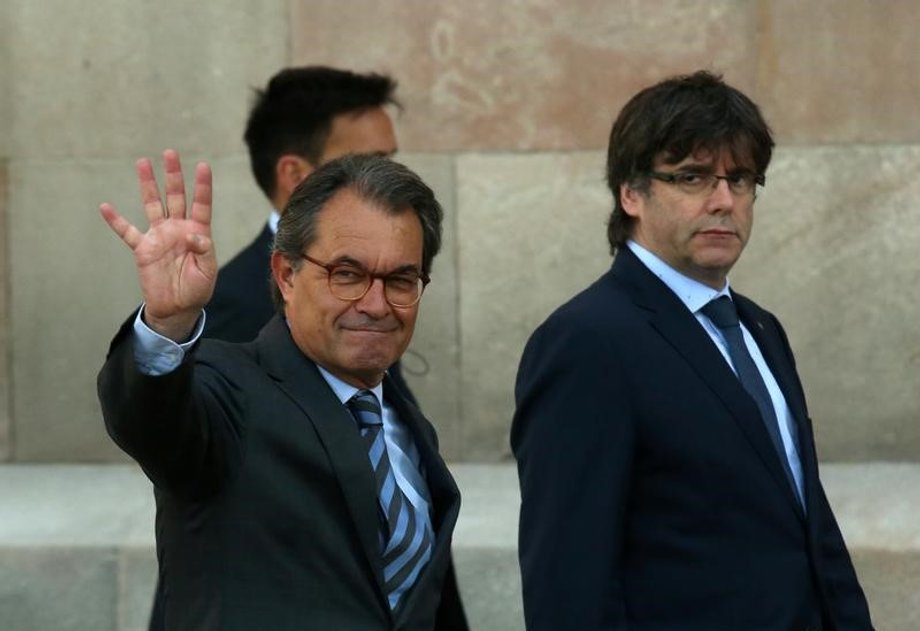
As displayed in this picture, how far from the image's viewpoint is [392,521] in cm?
343

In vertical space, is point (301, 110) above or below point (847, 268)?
above

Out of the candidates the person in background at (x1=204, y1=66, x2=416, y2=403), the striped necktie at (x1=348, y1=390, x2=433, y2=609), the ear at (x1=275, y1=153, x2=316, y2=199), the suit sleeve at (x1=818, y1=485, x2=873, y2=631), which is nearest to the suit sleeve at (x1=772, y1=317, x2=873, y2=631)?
the suit sleeve at (x1=818, y1=485, x2=873, y2=631)

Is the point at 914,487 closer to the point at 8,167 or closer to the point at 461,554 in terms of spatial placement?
the point at 461,554

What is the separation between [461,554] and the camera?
6289 mm

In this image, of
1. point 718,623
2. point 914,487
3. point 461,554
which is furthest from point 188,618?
point 914,487

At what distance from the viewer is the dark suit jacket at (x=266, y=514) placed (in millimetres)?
3230

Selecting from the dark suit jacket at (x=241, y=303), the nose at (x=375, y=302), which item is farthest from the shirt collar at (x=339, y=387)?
the dark suit jacket at (x=241, y=303)

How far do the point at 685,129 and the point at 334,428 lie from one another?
1.05m

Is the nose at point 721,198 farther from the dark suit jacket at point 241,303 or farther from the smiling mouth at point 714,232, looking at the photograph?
the dark suit jacket at point 241,303

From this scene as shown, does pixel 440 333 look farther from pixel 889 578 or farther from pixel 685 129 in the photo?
pixel 685 129

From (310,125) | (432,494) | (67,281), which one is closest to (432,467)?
(432,494)

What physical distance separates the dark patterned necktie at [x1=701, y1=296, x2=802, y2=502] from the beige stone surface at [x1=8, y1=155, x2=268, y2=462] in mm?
3427

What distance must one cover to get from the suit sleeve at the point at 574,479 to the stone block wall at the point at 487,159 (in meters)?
3.33

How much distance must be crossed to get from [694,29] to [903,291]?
115 cm
